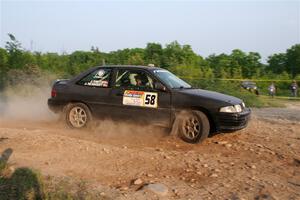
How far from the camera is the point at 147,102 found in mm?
8211

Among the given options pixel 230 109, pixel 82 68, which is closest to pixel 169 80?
pixel 230 109

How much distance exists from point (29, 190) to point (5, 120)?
6.39 metres

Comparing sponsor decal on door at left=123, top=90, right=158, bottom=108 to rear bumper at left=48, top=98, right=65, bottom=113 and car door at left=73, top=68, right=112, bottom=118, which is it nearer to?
car door at left=73, top=68, right=112, bottom=118

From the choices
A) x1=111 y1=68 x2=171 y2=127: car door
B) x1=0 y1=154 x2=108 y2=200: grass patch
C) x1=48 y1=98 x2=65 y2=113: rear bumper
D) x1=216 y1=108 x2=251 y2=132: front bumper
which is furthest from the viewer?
x1=48 y1=98 x2=65 y2=113: rear bumper

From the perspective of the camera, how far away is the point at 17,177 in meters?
5.55

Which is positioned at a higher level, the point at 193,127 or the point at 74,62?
the point at 74,62

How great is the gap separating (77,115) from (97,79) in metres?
0.95

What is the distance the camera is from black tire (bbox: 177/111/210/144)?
7766 millimetres

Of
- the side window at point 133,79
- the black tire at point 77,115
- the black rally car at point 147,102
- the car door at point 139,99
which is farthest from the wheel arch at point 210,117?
the black tire at point 77,115

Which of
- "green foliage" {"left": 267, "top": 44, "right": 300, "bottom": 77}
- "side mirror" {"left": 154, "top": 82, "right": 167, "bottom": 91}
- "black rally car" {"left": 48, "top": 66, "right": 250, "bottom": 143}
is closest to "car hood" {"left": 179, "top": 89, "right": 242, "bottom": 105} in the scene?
"black rally car" {"left": 48, "top": 66, "right": 250, "bottom": 143}

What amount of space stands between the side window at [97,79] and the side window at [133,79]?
29cm

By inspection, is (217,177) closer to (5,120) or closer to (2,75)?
(5,120)

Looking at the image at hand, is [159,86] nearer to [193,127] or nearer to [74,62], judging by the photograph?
[193,127]

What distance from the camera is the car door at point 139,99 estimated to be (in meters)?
8.10
